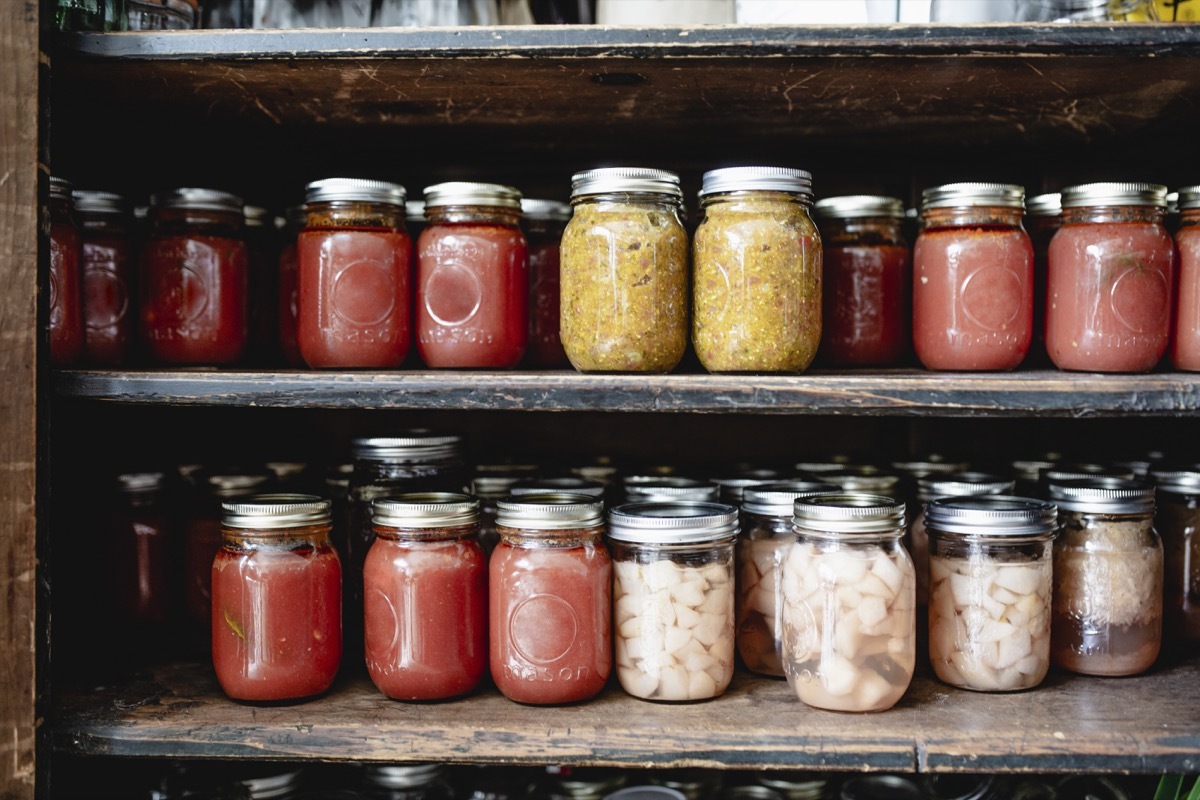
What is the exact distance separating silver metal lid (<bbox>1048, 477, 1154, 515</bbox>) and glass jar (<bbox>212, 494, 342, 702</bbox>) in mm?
967

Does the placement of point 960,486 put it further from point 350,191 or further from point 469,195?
point 350,191

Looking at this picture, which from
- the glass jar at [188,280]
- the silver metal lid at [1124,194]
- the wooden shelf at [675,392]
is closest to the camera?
the wooden shelf at [675,392]

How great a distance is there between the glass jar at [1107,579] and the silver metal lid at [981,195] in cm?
38

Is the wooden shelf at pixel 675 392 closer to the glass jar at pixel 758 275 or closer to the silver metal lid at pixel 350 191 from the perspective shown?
the glass jar at pixel 758 275

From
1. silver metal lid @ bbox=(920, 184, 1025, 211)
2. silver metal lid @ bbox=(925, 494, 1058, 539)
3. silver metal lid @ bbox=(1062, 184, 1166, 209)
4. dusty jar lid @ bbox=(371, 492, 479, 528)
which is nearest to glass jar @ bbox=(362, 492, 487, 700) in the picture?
dusty jar lid @ bbox=(371, 492, 479, 528)

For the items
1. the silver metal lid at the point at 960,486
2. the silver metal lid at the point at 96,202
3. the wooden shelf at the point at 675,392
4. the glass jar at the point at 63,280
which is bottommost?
the silver metal lid at the point at 960,486

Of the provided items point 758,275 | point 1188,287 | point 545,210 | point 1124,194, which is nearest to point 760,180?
point 758,275

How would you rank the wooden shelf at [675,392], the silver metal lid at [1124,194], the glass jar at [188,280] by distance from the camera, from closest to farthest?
1. the wooden shelf at [675,392]
2. the silver metal lid at [1124,194]
3. the glass jar at [188,280]

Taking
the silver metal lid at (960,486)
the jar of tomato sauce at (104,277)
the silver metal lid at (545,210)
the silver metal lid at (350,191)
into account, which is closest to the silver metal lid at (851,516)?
the silver metal lid at (960,486)

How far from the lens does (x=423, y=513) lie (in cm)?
109

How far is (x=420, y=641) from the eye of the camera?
3.59ft

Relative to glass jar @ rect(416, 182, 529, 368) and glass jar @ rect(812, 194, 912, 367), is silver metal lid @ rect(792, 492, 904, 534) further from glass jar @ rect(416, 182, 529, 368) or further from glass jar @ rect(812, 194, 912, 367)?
glass jar @ rect(416, 182, 529, 368)

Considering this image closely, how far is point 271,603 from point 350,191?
529 millimetres

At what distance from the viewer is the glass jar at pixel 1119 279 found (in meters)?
1.12
